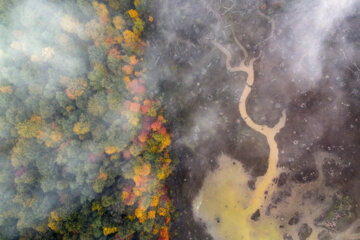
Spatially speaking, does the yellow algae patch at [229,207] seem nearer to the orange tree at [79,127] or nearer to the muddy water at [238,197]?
the muddy water at [238,197]

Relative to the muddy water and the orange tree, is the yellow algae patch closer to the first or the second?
the muddy water

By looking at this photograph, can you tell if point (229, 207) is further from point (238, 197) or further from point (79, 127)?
point (79, 127)

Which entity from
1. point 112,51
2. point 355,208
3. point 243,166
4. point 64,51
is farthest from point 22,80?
point 355,208

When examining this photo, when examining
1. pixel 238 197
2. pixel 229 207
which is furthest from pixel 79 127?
pixel 238 197

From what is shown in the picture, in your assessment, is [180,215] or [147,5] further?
[180,215]

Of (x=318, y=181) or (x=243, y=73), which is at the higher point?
(x=243, y=73)

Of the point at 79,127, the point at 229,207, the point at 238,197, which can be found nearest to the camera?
the point at 79,127

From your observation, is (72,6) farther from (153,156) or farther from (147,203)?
(147,203)

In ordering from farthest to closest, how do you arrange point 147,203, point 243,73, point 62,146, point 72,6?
1. point 243,73
2. point 147,203
3. point 62,146
4. point 72,6
